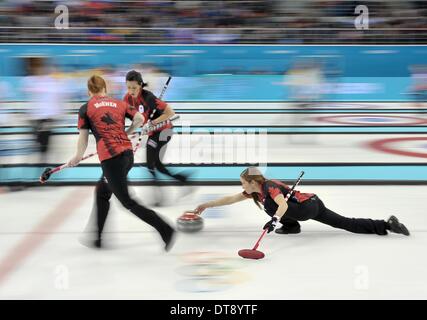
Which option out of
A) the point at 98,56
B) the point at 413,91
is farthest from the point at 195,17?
the point at 413,91

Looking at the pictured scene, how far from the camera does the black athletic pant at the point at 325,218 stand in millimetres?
5277

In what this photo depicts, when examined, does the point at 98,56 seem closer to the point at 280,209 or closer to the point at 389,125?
the point at 389,125

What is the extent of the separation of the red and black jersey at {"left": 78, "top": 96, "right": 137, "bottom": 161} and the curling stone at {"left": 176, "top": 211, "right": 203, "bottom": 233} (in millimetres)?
1119

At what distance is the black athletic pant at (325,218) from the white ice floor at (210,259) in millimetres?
93

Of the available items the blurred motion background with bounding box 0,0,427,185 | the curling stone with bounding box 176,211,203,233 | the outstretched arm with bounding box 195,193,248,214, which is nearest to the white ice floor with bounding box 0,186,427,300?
the curling stone with bounding box 176,211,203,233

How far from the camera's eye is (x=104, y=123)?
4.81 metres

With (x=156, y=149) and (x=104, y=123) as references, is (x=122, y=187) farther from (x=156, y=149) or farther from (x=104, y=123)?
(x=156, y=149)

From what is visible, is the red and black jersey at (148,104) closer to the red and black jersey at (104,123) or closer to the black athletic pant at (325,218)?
the red and black jersey at (104,123)

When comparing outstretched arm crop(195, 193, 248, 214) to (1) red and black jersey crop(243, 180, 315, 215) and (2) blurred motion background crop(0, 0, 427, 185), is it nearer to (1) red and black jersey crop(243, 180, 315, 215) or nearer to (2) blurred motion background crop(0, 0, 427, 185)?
(1) red and black jersey crop(243, 180, 315, 215)

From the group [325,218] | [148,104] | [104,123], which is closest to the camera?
[104,123]

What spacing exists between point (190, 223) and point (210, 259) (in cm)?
69

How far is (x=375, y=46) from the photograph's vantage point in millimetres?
18094

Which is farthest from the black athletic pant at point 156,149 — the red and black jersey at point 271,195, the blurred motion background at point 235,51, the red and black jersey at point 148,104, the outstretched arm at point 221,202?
the blurred motion background at point 235,51

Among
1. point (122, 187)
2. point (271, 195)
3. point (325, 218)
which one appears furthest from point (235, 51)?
point (122, 187)
